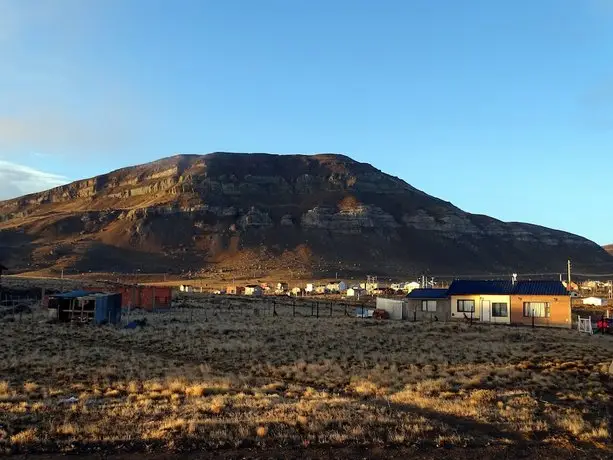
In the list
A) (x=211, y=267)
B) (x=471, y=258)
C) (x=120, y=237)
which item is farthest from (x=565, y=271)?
(x=120, y=237)

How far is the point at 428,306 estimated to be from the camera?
51.2m

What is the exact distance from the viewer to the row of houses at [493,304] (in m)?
46.2

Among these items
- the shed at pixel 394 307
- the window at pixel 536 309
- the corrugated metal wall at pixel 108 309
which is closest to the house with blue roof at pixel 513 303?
the window at pixel 536 309

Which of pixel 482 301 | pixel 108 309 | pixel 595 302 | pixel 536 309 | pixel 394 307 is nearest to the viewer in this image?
pixel 108 309

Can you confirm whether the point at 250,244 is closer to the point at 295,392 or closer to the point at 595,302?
the point at 595,302

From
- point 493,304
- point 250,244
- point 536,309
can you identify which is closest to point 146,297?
point 493,304

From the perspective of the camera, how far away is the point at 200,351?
26.1m

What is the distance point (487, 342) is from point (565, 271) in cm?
16637

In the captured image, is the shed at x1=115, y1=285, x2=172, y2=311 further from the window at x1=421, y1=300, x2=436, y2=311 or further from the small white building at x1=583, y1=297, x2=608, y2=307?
the small white building at x1=583, y1=297, x2=608, y2=307

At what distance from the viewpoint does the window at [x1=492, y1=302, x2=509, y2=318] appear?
47.8 meters

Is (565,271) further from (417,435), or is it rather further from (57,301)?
(417,435)

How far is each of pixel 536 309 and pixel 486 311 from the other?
393cm

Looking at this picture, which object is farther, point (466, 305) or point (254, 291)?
point (254, 291)

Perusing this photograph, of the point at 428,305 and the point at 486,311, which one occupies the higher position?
the point at 428,305
